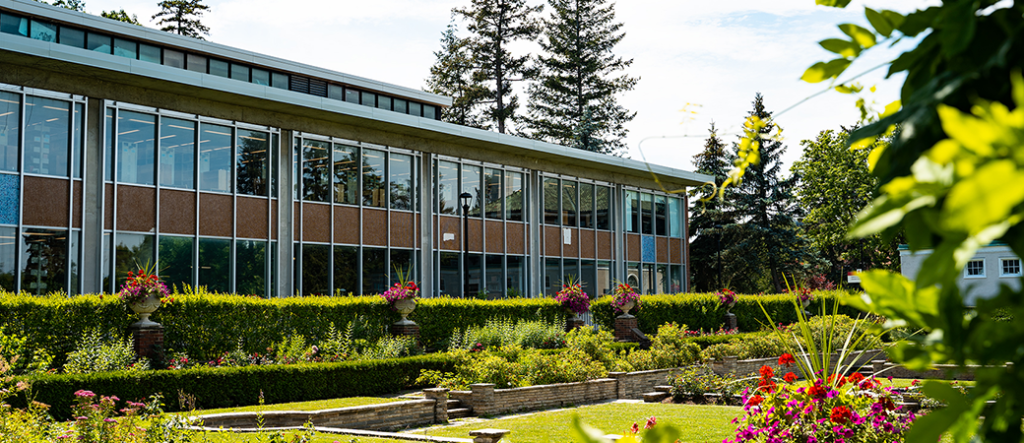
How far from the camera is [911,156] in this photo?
1.08m

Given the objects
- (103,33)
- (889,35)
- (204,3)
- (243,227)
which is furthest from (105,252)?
(204,3)

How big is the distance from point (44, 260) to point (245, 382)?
790 centimetres

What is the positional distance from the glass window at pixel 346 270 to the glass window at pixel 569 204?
34.5 ft

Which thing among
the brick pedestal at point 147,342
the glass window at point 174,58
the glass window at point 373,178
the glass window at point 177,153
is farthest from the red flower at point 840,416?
the glass window at point 174,58

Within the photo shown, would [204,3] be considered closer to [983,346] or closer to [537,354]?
[537,354]

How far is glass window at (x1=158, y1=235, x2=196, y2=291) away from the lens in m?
21.2

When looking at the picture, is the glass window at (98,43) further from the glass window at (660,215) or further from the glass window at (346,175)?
the glass window at (660,215)

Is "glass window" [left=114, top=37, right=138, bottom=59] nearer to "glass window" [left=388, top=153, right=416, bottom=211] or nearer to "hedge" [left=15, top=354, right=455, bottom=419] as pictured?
"glass window" [left=388, top=153, right=416, bottom=211]

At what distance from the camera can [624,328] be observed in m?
25.3

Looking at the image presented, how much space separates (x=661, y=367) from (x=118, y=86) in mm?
15424

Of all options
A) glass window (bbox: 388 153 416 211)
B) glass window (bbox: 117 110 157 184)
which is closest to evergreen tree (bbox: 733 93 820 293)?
glass window (bbox: 388 153 416 211)

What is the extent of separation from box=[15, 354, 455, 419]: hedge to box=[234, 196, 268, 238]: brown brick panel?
8.13m

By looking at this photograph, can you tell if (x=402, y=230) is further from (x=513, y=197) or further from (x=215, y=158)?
(x=215, y=158)

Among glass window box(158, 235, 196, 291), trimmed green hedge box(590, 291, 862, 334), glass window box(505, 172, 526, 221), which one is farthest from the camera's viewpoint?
glass window box(505, 172, 526, 221)
